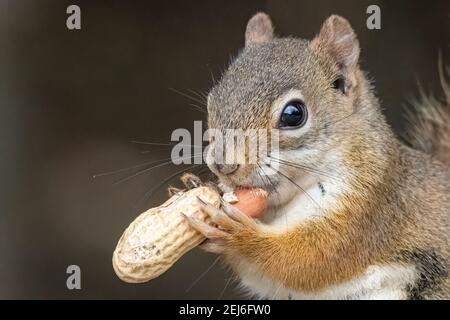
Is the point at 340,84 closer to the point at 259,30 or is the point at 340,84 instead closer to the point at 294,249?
the point at 259,30

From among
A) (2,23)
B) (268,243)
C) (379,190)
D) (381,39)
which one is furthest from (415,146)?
(2,23)

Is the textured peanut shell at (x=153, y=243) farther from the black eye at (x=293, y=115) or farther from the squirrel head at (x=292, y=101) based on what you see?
the black eye at (x=293, y=115)

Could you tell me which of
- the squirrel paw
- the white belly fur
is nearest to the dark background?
the white belly fur

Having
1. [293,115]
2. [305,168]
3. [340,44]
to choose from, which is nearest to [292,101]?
[293,115]

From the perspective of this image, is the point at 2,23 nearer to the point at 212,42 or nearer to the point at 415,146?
the point at 212,42

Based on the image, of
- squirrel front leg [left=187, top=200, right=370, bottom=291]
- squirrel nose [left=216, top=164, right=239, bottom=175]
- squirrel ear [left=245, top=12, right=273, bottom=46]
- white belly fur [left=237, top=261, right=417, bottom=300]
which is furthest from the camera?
squirrel ear [left=245, top=12, right=273, bottom=46]

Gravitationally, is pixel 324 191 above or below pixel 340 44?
below

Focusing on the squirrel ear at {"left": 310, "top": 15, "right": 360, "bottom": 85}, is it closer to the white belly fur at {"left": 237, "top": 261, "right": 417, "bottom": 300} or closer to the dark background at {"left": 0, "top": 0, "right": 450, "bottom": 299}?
the white belly fur at {"left": 237, "top": 261, "right": 417, "bottom": 300}
